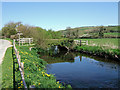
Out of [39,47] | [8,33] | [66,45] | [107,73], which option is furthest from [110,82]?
[8,33]

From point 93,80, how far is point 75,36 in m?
47.9

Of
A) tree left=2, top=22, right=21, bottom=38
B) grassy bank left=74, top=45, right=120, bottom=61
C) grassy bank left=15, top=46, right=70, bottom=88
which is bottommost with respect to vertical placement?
grassy bank left=15, top=46, right=70, bottom=88

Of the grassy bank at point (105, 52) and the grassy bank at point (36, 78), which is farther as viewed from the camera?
the grassy bank at point (105, 52)

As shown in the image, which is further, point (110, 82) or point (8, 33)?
point (8, 33)

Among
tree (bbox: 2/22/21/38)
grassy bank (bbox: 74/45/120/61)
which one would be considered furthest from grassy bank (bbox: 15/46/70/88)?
tree (bbox: 2/22/21/38)

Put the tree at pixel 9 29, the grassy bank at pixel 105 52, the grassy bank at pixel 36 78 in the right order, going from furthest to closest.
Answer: the tree at pixel 9 29
the grassy bank at pixel 105 52
the grassy bank at pixel 36 78

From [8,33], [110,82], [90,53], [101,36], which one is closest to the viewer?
[110,82]

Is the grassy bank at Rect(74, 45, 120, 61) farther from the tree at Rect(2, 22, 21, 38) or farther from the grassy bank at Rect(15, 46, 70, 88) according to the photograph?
the tree at Rect(2, 22, 21, 38)

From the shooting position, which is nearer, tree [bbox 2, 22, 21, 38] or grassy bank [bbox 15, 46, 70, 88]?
grassy bank [bbox 15, 46, 70, 88]

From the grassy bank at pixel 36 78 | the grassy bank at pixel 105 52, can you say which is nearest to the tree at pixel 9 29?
the grassy bank at pixel 105 52

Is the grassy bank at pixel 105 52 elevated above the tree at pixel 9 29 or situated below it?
below

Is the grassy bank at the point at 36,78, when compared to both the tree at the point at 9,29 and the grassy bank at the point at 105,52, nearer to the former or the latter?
the grassy bank at the point at 105,52

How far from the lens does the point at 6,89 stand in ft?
18.7

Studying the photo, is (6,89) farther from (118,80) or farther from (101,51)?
(101,51)
